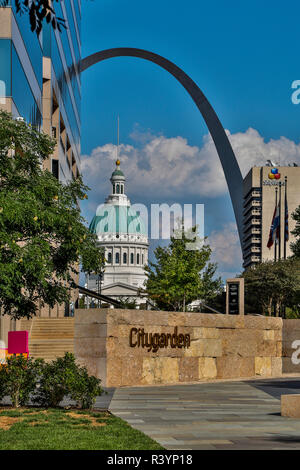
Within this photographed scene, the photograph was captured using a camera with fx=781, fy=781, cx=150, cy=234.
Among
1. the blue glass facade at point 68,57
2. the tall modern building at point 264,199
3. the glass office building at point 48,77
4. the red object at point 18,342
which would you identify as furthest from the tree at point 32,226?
the tall modern building at point 264,199

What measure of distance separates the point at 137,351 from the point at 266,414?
10.7m

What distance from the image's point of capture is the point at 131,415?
16.6 meters

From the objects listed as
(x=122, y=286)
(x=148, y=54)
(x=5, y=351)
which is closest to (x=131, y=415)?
(x=5, y=351)

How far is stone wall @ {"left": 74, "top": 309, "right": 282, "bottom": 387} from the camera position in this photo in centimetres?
2666

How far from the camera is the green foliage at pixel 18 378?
642 inches

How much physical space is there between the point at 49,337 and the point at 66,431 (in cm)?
2853

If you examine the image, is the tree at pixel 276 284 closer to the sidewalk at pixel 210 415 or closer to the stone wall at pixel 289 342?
the stone wall at pixel 289 342

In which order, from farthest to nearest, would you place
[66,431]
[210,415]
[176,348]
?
[176,348]
[210,415]
[66,431]

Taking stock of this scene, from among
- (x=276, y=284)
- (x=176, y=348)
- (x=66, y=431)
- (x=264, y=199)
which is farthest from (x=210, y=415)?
(x=264, y=199)

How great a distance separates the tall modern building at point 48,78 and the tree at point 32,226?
9742 mm

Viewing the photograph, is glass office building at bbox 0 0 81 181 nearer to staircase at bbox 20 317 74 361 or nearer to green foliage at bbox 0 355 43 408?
staircase at bbox 20 317 74 361

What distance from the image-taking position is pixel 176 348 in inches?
1138

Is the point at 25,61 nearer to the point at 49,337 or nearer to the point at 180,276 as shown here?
the point at 49,337
